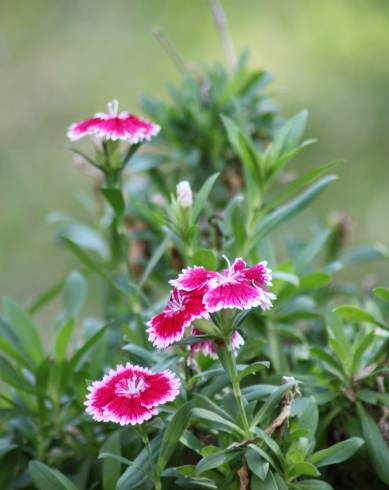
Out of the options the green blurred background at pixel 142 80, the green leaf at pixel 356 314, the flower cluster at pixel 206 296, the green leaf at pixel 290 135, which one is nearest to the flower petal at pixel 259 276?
the flower cluster at pixel 206 296

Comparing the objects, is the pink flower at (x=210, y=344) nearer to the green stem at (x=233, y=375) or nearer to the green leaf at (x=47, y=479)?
the green stem at (x=233, y=375)

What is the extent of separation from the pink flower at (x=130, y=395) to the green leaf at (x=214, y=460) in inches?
3.1

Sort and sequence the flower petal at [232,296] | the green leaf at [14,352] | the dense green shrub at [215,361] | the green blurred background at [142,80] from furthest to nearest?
the green blurred background at [142,80], the green leaf at [14,352], the dense green shrub at [215,361], the flower petal at [232,296]

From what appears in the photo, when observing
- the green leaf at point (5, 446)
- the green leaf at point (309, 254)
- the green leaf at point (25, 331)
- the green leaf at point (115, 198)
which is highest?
the green leaf at point (309, 254)

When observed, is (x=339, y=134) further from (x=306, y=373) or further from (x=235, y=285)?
(x=235, y=285)

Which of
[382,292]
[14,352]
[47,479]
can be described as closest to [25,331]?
[14,352]

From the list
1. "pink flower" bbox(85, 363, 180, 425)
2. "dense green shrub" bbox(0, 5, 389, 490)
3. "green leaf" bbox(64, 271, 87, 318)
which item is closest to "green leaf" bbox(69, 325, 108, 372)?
"dense green shrub" bbox(0, 5, 389, 490)

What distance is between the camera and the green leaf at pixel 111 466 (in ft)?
2.73

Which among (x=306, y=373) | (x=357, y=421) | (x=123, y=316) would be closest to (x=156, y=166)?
(x=123, y=316)

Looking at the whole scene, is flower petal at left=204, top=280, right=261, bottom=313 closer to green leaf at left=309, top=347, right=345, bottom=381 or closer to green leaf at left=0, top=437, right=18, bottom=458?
green leaf at left=309, top=347, right=345, bottom=381

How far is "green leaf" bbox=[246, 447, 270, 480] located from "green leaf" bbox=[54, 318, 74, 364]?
337 mm

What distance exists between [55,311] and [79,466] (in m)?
2.07

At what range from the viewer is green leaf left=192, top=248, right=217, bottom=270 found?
2.83 ft

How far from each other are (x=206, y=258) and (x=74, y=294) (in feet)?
1.06
